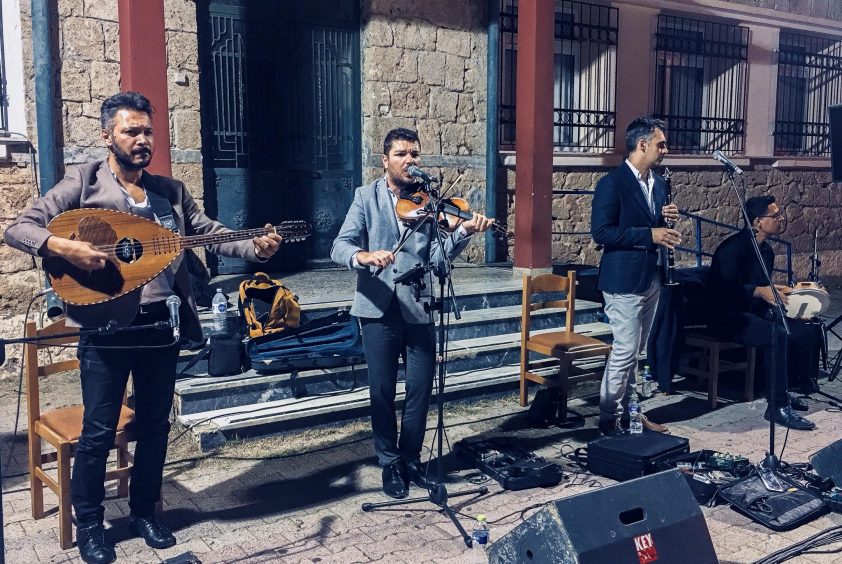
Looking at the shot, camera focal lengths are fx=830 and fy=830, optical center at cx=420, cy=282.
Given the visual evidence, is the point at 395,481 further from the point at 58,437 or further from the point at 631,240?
the point at 631,240

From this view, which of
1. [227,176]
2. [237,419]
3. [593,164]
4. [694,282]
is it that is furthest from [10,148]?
[593,164]

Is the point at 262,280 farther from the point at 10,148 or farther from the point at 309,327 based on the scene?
the point at 10,148

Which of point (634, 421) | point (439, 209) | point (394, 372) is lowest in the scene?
point (634, 421)

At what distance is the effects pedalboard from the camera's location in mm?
4652

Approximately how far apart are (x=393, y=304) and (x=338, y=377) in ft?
5.64

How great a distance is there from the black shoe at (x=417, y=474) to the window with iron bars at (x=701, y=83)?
778cm

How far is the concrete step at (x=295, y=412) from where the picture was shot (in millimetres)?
5203

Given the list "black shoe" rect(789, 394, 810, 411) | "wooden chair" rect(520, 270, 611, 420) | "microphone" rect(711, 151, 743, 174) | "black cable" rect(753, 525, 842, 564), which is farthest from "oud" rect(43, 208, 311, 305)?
"black shoe" rect(789, 394, 810, 411)

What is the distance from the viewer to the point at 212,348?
5.60m

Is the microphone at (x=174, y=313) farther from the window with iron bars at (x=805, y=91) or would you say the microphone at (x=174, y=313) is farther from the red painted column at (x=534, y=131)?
the window with iron bars at (x=805, y=91)

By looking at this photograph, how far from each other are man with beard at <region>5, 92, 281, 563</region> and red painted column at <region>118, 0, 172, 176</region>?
106 inches

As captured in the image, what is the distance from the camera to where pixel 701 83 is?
Result: 1144cm

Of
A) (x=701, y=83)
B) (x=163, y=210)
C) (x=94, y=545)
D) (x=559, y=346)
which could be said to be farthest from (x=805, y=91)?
(x=94, y=545)

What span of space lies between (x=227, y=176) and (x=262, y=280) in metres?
2.20
